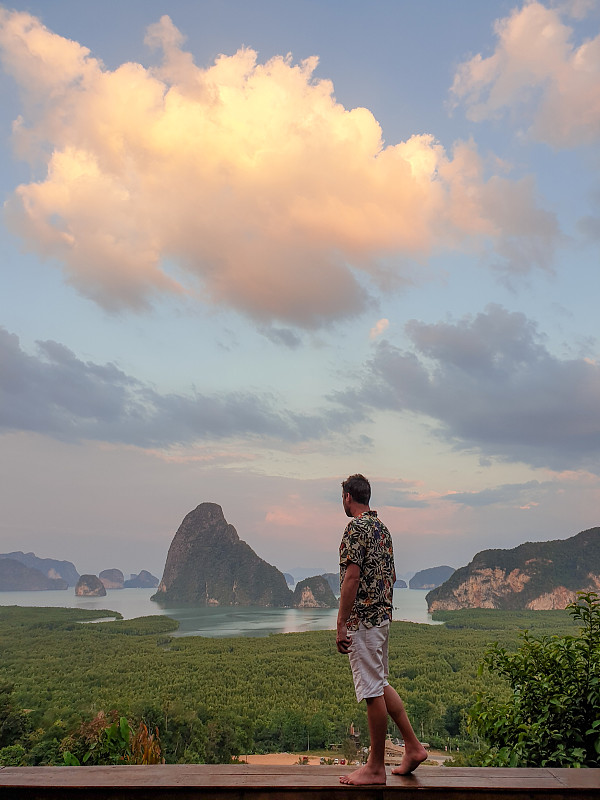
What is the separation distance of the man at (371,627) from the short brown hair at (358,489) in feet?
0.40

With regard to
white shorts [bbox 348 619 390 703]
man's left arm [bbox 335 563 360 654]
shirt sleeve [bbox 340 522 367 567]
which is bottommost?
white shorts [bbox 348 619 390 703]

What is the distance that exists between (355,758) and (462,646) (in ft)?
118

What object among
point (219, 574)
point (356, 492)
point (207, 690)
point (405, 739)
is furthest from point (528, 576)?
point (356, 492)

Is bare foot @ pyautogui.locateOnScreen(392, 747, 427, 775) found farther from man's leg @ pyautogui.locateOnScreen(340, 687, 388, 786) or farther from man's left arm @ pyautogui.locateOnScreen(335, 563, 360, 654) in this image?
man's left arm @ pyautogui.locateOnScreen(335, 563, 360, 654)

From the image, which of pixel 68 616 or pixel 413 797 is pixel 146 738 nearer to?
pixel 413 797

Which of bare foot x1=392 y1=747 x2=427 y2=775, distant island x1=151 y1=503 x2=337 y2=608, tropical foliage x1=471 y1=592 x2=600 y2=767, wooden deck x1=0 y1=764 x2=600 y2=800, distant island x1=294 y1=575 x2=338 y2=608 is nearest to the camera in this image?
wooden deck x1=0 y1=764 x2=600 y2=800

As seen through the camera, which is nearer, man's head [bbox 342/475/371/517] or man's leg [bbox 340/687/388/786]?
man's leg [bbox 340/687/388/786]

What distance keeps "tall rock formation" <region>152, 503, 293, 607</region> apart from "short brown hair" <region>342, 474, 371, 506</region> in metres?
165

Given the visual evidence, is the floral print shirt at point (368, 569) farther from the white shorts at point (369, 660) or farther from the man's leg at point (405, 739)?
the man's leg at point (405, 739)

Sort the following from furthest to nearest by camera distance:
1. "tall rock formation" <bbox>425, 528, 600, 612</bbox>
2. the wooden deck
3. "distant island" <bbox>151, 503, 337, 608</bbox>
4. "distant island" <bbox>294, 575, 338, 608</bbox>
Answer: "distant island" <bbox>151, 503, 337, 608</bbox>
"distant island" <bbox>294, 575, 338, 608</bbox>
"tall rock formation" <bbox>425, 528, 600, 612</bbox>
the wooden deck

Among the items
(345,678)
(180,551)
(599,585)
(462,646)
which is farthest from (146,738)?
(180,551)

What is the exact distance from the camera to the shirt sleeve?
256cm

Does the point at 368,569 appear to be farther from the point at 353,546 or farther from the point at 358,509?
the point at 358,509

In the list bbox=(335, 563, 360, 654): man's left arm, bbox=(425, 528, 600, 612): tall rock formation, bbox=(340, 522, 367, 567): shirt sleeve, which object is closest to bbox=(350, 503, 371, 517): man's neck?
bbox=(340, 522, 367, 567): shirt sleeve
